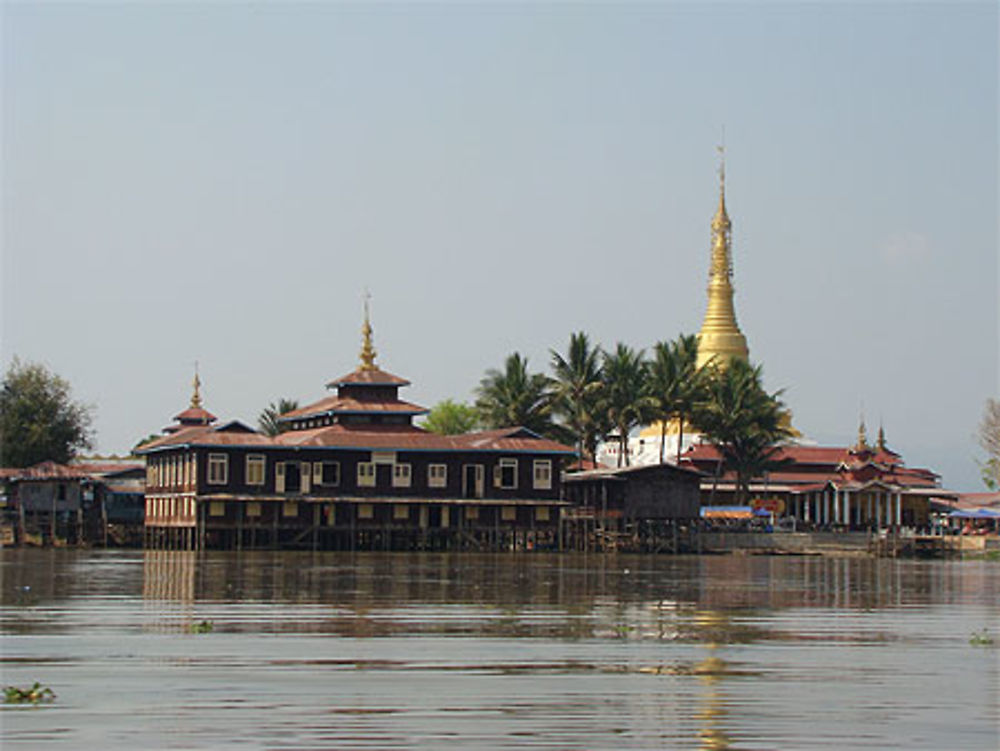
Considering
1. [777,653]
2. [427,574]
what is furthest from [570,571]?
[777,653]

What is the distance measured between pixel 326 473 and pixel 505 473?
7291 millimetres

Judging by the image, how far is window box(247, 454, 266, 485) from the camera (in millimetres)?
66438

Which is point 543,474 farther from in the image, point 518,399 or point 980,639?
point 980,639

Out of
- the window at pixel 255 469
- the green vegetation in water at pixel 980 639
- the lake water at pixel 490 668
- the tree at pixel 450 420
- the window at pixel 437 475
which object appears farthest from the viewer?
the tree at pixel 450 420

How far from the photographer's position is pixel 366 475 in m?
67.8

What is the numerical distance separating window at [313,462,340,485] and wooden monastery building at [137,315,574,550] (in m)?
0.04

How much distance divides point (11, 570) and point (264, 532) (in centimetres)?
2750

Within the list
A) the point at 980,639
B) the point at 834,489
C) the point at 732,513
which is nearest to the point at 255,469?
the point at 732,513

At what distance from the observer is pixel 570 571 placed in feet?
147

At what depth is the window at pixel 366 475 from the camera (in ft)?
222

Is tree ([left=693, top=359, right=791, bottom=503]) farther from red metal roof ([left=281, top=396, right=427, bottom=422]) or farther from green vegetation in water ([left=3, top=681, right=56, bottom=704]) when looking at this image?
green vegetation in water ([left=3, top=681, right=56, bottom=704])

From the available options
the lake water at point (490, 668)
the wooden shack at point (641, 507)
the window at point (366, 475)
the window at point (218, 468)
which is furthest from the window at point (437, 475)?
the lake water at point (490, 668)

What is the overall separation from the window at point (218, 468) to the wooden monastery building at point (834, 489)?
998 inches

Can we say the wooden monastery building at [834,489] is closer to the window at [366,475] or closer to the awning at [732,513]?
the awning at [732,513]
